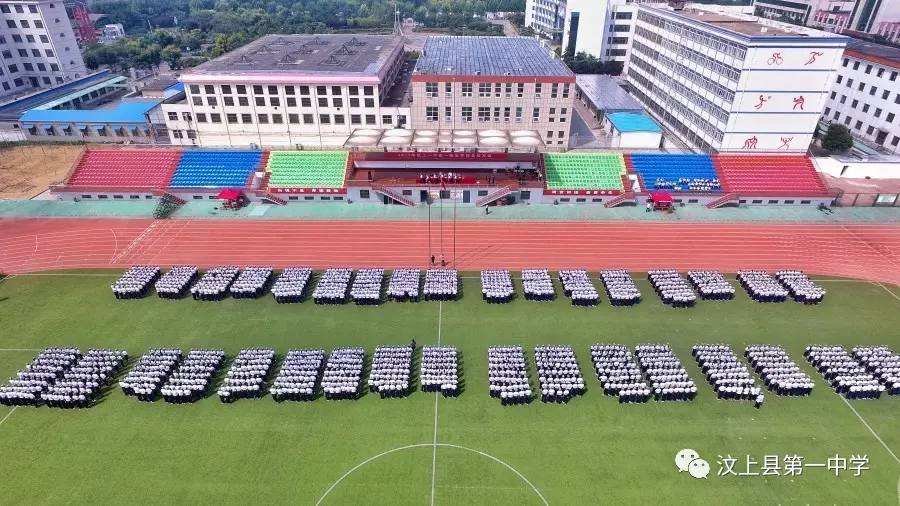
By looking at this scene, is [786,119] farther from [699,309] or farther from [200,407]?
[200,407]

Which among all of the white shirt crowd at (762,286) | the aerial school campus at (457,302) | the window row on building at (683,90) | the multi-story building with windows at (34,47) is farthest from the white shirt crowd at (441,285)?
the multi-story building with windows at (34,47)

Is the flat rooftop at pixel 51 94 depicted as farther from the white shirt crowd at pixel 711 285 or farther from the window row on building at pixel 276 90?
the white shirt crowd at pixel 711 285

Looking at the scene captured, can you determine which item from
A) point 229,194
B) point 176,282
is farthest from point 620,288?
point 229,194

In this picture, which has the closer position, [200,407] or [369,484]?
[369,484]

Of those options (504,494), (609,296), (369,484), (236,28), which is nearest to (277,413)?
(369,484)

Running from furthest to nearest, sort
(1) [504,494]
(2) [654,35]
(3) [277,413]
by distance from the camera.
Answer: (2) [654,35]
(3) [277,413]
(1) [504,494]

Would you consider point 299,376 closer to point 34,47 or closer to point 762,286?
point 762,286
